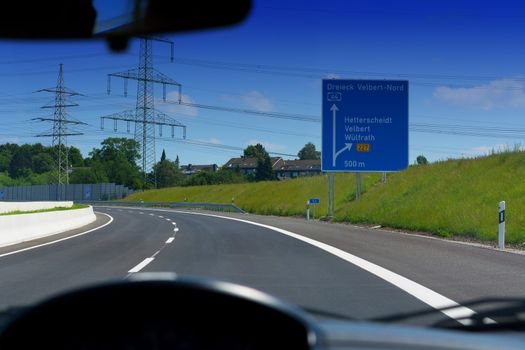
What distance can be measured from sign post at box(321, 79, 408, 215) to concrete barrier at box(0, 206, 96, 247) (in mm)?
11818

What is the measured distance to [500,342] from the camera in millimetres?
2760

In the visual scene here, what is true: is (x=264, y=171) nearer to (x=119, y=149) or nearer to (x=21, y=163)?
(x=119, y=149)

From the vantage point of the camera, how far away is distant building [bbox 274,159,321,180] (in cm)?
14712

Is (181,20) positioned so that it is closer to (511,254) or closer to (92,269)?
(92,269)

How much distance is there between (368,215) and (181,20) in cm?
2673

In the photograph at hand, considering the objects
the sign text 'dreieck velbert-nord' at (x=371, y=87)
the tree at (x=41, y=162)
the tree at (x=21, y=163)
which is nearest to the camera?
the sign text 'dreieck velbert-nord' at (x=371, y=87)

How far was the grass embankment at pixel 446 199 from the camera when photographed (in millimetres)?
20469

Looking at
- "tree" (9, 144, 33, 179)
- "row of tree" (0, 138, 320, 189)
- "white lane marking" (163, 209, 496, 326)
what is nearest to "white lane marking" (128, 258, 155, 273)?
"white lane marking" (163, 209, 496, 326)

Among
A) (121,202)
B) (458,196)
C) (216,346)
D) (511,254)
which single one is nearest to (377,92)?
(458,196)

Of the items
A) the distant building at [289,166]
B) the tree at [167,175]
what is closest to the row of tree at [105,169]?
the tree at [167,175]

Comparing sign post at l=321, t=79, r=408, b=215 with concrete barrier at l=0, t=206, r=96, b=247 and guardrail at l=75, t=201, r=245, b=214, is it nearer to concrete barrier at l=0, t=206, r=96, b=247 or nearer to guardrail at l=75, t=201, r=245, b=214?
concrete barrier at l=0, t=206, r=96, b=247

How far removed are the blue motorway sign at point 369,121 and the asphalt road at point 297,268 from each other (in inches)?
438

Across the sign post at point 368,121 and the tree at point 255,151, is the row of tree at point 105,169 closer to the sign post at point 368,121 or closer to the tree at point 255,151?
the tree at point 255,151

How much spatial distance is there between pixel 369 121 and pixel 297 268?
17.9 m
